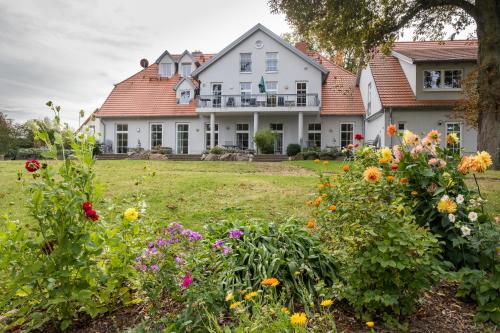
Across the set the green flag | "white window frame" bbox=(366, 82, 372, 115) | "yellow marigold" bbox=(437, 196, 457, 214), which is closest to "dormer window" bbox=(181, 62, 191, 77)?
the green flag

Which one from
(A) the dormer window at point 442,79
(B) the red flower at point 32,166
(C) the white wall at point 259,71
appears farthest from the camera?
(C) the white wall at point 259,71

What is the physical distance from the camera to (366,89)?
80.8 ft

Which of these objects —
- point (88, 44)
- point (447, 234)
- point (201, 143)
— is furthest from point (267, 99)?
point (447, 234)

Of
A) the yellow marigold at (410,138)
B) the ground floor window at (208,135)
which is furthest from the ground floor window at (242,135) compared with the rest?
the yellow marigold at (410,138)

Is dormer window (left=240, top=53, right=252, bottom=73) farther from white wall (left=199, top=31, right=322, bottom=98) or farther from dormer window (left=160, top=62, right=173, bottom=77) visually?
dormer window (left=160, top=62, right=173, bottom=77)

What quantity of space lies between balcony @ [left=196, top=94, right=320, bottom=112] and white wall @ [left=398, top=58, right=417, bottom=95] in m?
5.29

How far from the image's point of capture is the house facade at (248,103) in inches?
960

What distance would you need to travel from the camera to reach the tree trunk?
12828mm

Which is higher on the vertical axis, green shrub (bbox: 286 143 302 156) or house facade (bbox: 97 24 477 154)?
house facade (bbox: 97 24 477 154)

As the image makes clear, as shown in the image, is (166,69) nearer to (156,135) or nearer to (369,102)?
(156,135)

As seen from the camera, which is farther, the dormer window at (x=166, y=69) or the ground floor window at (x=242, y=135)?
the dormer window at (x=166, y=69)

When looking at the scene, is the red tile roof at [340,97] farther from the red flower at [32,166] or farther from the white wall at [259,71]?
the red flower at [32,166]

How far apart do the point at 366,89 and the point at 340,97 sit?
1.80m

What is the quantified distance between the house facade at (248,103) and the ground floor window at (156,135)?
7cm
